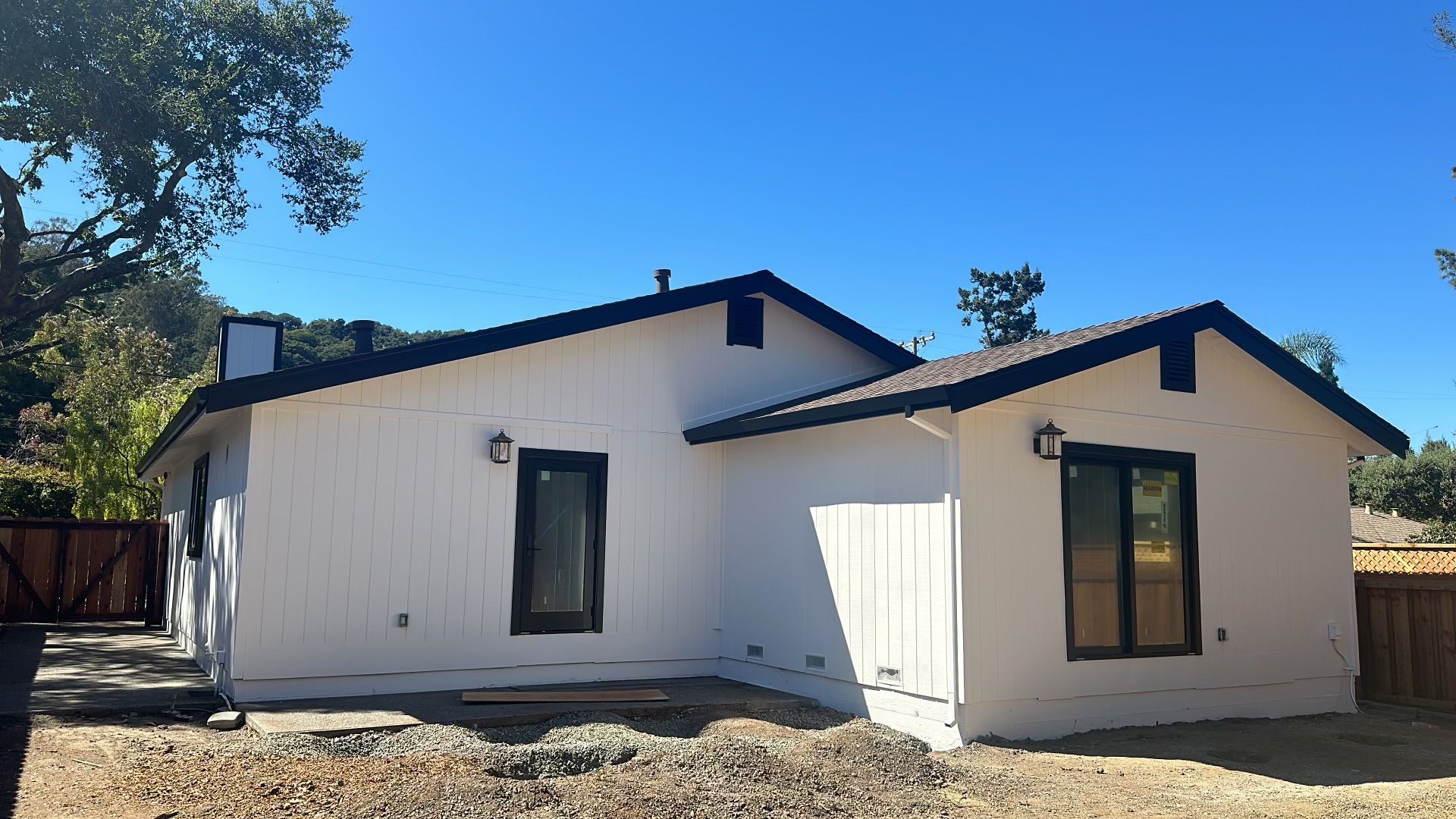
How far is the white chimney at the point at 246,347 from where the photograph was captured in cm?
1160

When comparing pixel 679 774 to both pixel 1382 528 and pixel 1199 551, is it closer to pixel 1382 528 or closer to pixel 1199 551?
pixel 1199 551

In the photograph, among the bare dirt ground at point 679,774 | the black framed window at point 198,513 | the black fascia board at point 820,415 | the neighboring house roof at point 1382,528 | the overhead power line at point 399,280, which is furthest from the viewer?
the overhead power line at point 399,280

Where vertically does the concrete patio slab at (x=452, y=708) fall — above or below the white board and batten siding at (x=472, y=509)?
below

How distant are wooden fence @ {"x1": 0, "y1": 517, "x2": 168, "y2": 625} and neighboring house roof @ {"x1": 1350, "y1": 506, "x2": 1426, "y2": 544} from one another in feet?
72.8

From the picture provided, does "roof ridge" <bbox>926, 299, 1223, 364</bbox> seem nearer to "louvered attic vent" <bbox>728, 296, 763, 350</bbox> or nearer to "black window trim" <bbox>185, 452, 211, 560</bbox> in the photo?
"louvered attic vent" <bbox>728, 296, 763, 350</bbox>

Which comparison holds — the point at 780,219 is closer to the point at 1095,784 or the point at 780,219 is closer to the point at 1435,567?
the point at 1435,567

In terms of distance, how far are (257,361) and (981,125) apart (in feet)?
41.8

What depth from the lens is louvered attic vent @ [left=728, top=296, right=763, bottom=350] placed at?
9.98 meters

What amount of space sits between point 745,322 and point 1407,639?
6.90 m

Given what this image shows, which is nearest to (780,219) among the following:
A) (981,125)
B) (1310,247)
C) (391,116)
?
(981,125)

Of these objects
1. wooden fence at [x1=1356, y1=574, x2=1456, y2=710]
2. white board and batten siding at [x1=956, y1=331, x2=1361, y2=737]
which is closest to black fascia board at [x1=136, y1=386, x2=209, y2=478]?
white board and batten siding at [x1=956, y1=331, x2=1361, y2=737]

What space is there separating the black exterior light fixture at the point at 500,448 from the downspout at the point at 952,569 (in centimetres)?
341

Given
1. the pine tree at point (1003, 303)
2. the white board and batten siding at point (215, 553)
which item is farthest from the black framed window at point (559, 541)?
the pine tree at point (1003, 303)

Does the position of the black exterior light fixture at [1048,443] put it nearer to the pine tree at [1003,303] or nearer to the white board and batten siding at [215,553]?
the white board and batten siding at [215,553]
